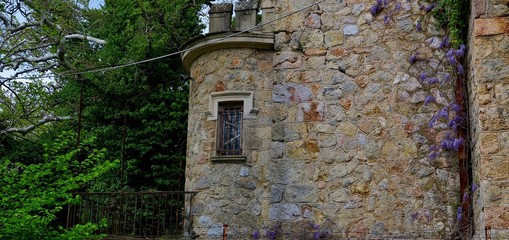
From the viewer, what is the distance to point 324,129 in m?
8.48

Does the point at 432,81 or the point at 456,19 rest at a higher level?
the point at 456,19

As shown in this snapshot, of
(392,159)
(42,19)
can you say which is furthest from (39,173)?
(42,19)

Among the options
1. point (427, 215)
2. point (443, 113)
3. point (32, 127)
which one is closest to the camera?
point (427, 215)

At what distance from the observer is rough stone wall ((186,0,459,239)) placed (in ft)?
26.1

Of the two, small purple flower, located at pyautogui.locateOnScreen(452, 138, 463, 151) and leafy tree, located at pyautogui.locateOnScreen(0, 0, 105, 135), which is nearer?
small purple flower, located at pyautogui.locateOnScreen(452, 138, 463, 151)

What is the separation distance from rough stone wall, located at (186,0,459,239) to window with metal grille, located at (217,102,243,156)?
156 millimetres

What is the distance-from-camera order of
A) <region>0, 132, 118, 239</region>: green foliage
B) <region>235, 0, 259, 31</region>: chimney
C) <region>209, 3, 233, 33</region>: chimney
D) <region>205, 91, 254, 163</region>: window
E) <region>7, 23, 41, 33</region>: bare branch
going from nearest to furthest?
<region>0, 132, 118, 239</region>: green foliage
<region>205, 91, 254, 163</region>: window
<region>235, 0, 259, 31</region>: chimney
<region>209, 3, 233, 33</region>: chimney
<region>7, 23, 41, 33</region>: bare branch

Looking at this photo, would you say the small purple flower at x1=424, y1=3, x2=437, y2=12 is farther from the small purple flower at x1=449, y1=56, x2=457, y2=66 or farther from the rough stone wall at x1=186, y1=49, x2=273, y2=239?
the rough stone wall at x1=186, y1=49, x2=273, y2=239

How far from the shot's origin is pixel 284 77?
878cm

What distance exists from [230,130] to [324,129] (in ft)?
5.22

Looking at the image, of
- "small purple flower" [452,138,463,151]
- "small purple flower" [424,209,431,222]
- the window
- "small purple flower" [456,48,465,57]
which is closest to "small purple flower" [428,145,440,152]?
"small purple flower" [452,138,463,151]

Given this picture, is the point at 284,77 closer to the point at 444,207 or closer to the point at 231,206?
the point at 231,206

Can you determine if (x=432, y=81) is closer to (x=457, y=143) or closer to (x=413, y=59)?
(x=413, y=59)

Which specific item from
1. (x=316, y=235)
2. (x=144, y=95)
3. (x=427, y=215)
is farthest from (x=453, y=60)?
(x=144, y=95)
